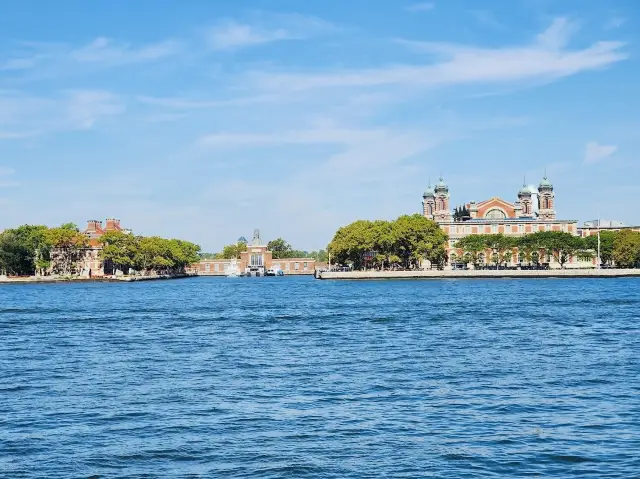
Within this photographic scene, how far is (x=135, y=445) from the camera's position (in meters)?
20.7

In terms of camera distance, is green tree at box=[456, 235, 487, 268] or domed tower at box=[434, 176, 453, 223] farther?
domed tower at box=[434, 176, 453, 223]

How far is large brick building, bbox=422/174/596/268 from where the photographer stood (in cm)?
18400

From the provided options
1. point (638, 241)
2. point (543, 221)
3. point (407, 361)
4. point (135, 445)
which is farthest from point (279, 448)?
point (543, 221)

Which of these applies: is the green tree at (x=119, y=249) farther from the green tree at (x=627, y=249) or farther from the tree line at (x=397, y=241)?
the green tree at (x=627, y=249)

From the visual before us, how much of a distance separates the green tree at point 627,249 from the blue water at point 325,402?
363 feet

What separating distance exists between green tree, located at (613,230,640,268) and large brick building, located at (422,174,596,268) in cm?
1578

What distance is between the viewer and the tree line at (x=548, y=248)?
512ft

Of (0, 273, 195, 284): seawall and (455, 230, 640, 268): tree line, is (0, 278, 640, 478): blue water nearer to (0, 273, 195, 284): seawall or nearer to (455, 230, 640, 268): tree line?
(455, 230, 640, 268): tree line

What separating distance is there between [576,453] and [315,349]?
20.4 m

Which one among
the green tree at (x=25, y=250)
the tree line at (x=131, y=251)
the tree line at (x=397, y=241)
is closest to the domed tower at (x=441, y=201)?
the tree line at (x=397, y=241)

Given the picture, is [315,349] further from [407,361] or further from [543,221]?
[543,221]

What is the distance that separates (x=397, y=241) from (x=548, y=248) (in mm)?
27756

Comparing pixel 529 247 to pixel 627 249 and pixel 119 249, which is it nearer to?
pixel 627 249

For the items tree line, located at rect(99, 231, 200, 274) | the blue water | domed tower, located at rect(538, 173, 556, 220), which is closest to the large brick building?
domed tower, located at rect(538, 173, 556, 220)
